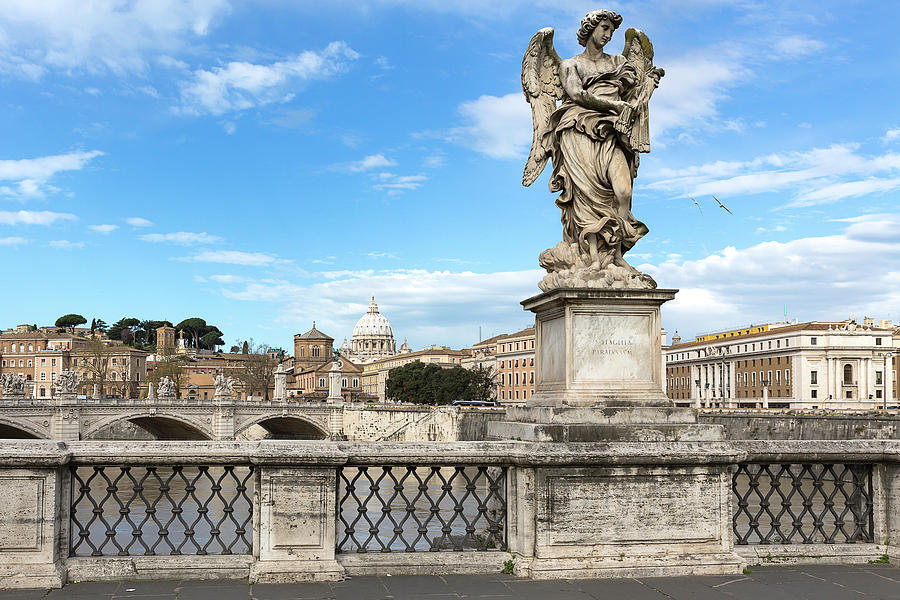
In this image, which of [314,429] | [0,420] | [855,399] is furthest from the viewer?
[855,399]

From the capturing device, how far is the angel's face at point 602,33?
6.57 metres

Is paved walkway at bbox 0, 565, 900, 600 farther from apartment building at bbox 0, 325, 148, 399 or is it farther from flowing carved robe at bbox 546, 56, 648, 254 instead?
apartment building at bbox 0, 325, 148, 399

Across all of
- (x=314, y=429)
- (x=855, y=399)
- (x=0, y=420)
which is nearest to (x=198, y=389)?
(x=314, y=429)

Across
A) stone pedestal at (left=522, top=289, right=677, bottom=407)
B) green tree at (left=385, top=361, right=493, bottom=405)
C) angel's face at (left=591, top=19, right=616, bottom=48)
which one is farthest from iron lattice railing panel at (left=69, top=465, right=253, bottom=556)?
green tree at (left=385, top=361, right=493, bottom=405)

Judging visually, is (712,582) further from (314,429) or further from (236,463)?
(314,429)

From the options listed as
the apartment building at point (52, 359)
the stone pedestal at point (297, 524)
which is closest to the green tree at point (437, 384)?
the apartment building at point (52, 359)

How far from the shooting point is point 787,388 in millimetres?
91562

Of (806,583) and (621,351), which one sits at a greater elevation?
(621,351)

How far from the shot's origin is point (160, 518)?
63.8 feet

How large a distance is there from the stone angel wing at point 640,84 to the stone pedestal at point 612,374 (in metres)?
1.29

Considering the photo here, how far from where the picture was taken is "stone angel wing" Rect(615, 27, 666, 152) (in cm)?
660

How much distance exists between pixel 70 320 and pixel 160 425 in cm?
10333

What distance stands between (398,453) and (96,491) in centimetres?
2740

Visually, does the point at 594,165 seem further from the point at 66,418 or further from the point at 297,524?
the point at 66,418
